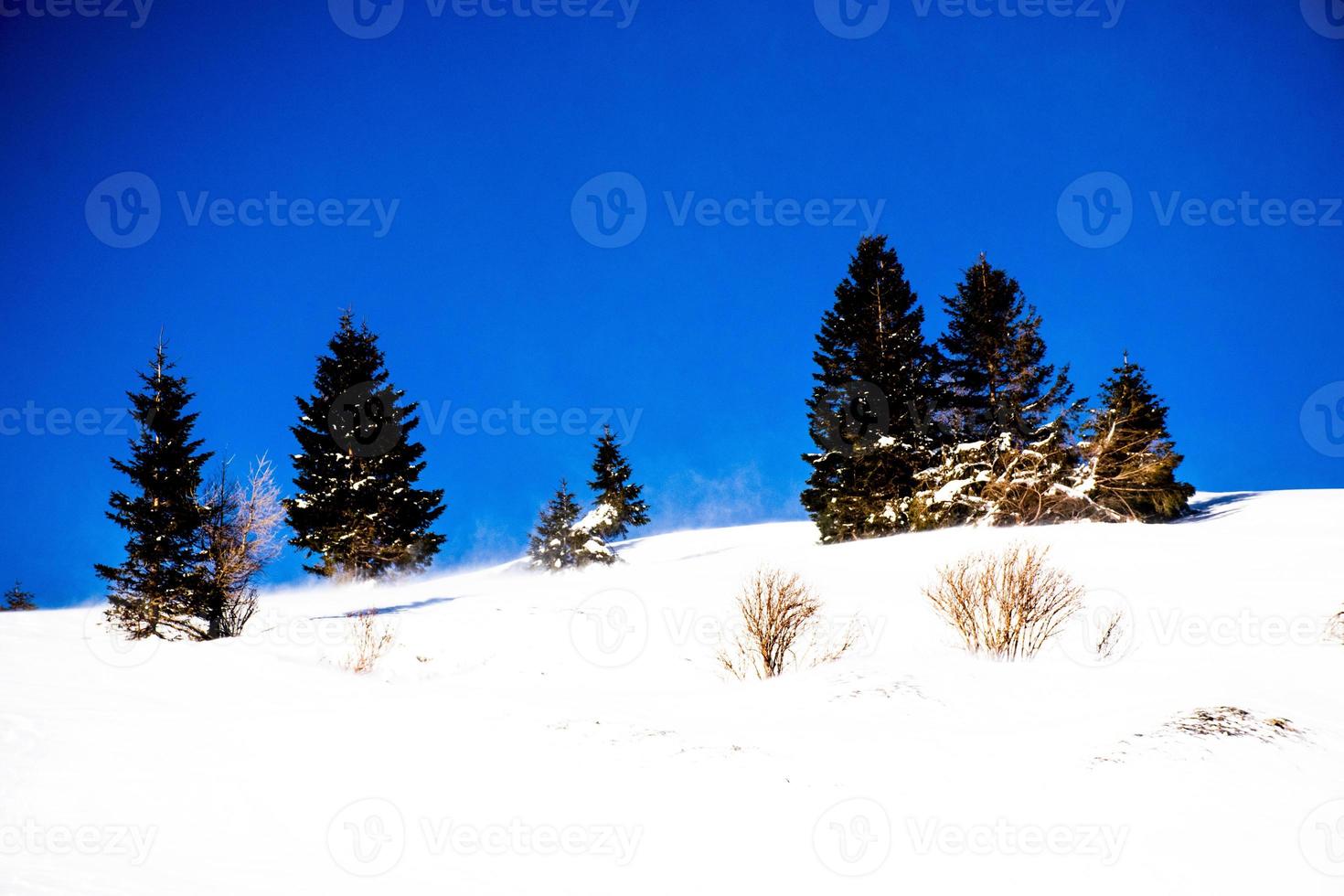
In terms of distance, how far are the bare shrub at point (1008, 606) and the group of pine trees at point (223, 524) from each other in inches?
578

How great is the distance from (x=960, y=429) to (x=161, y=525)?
92.6ft

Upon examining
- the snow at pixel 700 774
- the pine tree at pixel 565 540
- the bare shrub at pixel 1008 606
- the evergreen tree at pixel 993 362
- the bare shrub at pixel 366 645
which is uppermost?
the evergreen tree at pixel 993 362

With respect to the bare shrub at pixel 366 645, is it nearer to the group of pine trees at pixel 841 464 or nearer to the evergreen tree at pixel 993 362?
the group of pine trees at pixel 841 464

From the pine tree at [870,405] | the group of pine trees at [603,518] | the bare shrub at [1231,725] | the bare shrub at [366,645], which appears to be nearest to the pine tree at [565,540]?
the group of pine trees at [603,518]

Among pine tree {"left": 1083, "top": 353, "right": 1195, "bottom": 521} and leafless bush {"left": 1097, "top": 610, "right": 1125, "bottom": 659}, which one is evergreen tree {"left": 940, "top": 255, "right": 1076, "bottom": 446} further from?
leafless bush {"left": 1097, "top": 610, "right": 1125, "bottom": 659}

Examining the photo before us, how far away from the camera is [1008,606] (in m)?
8.28

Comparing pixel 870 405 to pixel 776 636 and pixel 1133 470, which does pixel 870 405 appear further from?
pixel 776 636

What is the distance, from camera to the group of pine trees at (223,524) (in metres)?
13.3

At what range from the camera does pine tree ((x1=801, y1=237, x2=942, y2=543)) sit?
24.4 metres

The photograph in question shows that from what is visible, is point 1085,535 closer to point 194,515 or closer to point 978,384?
point 978,384

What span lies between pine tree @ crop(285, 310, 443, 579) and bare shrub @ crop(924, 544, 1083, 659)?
20872 millimetres

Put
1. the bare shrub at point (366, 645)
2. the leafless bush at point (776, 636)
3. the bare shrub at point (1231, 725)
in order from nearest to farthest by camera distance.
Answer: the bare shrub at point (1231, 725)
the leafless bush at point (776, 636)
the bare shrub at point (366, 645)

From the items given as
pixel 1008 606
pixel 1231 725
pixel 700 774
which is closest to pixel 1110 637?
pixel 1008 606

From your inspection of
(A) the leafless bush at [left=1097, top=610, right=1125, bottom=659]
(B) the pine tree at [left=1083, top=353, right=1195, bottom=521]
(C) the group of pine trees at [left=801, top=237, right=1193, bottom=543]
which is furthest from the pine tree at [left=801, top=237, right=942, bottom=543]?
(A) the leafless bush at [left=1097, top=610, right=1125, bottom=659]
